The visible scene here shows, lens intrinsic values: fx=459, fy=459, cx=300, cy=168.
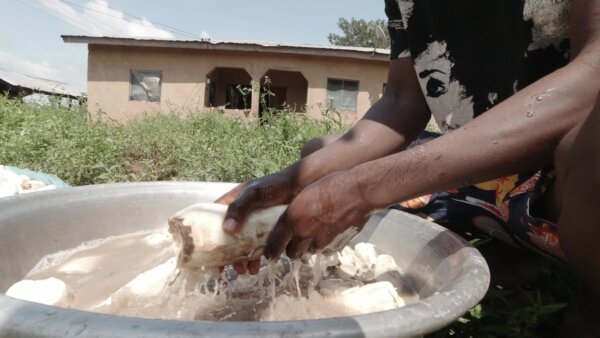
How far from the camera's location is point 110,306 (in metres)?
1.17

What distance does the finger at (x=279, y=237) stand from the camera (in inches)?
38.5

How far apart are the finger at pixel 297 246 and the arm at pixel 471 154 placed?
3cm

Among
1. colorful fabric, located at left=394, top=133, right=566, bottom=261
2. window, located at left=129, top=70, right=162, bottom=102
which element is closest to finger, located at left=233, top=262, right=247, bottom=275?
colorful fabric, located at left=394, top=133, right=566, bottom=261

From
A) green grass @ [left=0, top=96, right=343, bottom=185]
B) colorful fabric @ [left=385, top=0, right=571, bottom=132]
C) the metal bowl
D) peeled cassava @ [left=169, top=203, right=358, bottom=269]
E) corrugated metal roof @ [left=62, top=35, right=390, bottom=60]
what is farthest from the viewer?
corrugated metal roof @ [left=62, top=35, right=390, bottom=60]

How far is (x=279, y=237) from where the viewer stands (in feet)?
3.26

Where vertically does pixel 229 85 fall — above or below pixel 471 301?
above

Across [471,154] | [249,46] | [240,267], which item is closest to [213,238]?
[240,267]

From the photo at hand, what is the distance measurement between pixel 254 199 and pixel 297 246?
24 cm

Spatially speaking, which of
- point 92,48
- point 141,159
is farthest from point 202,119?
point 92,48

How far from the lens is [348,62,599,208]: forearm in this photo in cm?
91

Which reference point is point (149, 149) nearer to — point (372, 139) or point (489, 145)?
point (372, 139)

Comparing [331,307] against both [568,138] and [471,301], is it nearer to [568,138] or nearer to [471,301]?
[471,301]

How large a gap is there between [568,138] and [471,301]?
0.40m

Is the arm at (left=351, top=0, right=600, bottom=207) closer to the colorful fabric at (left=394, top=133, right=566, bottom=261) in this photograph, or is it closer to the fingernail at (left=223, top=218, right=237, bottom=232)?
the colorful fabric at (left=394, top=133, right=566, bottom=261)
